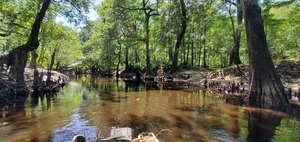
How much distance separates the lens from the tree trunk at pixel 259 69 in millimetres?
11891

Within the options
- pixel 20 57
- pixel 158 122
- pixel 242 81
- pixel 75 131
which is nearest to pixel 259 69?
pixel 242 81

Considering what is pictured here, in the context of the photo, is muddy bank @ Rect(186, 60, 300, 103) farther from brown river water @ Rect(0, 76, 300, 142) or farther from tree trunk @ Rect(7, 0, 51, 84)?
tree trunk @ Rect(7, 0, 51, 84)

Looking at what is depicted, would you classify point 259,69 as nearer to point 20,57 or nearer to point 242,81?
point 242,81

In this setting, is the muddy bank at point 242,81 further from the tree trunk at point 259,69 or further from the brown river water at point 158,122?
the brown river water at point 158,122

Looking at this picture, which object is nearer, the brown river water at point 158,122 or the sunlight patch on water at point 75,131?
the sunlight patch on water at point 75,131

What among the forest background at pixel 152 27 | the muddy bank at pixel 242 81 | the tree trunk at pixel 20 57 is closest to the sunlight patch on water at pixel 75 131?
the tree trunk at pixel 20 57

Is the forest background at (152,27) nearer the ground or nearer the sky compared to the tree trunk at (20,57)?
nearer the sky

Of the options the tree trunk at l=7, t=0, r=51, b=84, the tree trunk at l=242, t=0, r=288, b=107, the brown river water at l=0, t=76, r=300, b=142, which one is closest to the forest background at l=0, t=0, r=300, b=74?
the tree trunk at l=7, t=0, r=51, b=84

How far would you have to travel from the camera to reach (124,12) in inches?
1154

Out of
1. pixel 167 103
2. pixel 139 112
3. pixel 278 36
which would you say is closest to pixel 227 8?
pixel 278 36

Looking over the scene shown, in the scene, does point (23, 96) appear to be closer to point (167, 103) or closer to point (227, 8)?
point (167, 103)

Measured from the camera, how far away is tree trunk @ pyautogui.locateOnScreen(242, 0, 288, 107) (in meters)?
11.9

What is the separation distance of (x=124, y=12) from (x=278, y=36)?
19008mm

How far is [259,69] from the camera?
Result: 1253 cm
